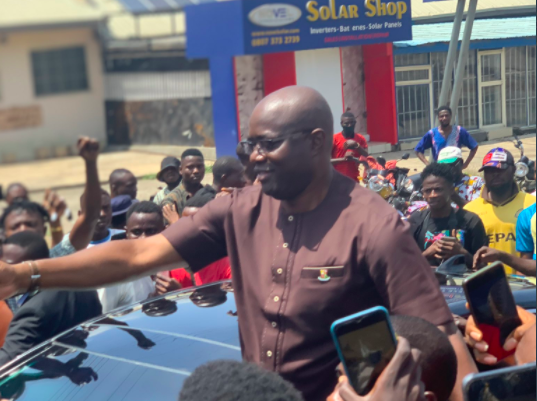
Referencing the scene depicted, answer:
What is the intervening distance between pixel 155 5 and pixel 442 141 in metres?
3.88

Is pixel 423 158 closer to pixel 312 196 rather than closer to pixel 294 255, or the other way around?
pixel 312 196

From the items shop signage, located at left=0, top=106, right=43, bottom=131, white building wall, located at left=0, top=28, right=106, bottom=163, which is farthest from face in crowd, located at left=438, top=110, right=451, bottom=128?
shop signage, located at left=0, top=106, right=43, bottom=131

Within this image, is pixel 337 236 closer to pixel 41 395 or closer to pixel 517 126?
pixel 41 395

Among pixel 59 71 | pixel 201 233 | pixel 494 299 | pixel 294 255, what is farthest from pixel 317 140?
pixel 59 71

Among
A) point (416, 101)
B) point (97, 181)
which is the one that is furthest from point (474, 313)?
point (416, 101)

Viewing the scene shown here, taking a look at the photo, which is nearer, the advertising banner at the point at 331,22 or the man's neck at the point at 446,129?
the advertising banner at the point at 331,22

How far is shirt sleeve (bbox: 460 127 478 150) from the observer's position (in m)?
4.66

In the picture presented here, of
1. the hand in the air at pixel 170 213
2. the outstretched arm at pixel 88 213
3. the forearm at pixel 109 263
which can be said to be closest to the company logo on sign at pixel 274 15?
the outstretched arm at pixel 88 213

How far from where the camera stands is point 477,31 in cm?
391

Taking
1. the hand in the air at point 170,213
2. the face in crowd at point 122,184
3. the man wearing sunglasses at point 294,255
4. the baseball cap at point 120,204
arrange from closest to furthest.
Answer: the man wearing sunglasses at point 294,255, the hand in the air at point 170,213, the baseball cap at point 120,204, the face in crowd at point 122,184

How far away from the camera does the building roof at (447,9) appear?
3.67m

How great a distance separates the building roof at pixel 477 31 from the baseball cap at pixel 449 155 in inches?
33.4

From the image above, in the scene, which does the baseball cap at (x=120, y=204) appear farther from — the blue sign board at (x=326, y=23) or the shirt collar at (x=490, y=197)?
the shirt collar at (x=490, y=197)

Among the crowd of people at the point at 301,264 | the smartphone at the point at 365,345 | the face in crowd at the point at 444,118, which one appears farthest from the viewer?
the face in crowd at the point at 444,118
